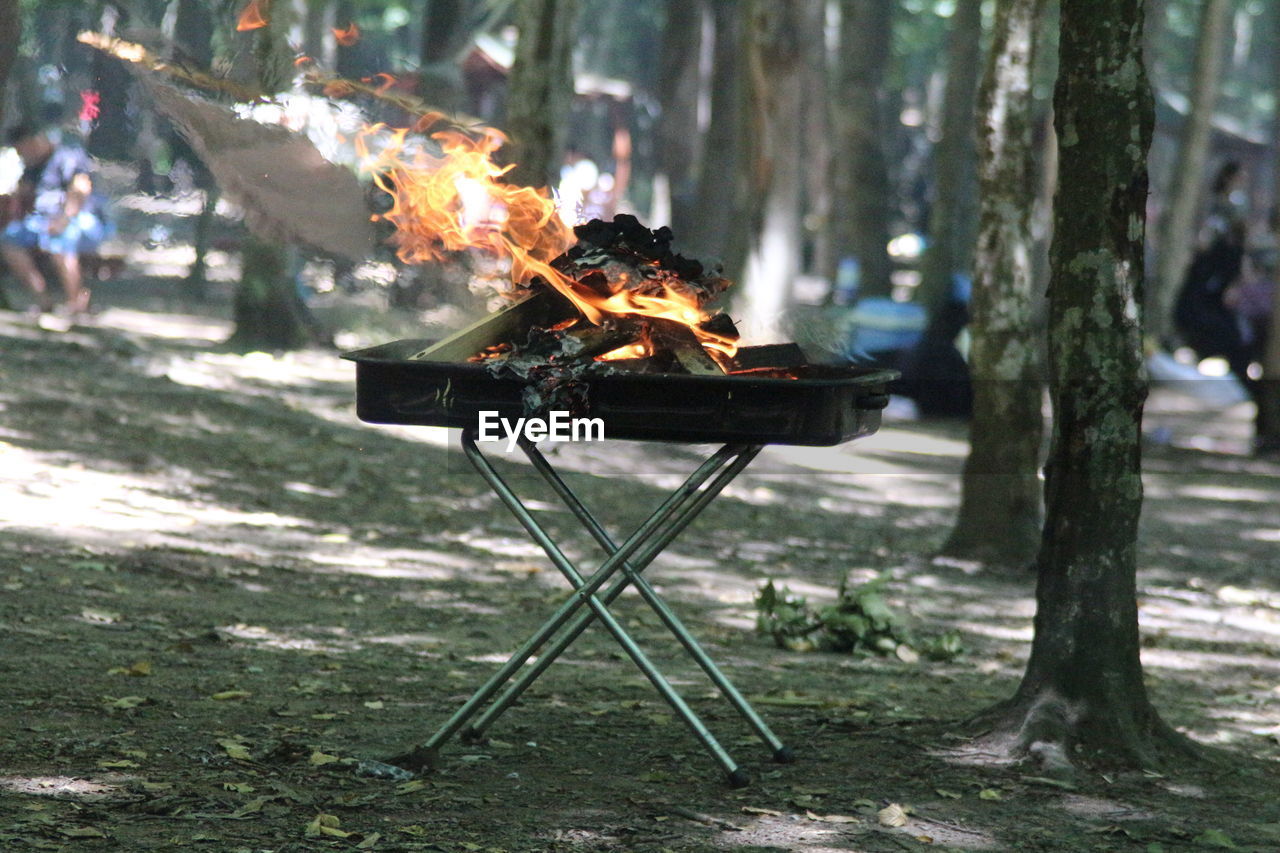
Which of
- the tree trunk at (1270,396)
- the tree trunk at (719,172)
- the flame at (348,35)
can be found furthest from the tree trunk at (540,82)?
the tree trunk at (719,172)

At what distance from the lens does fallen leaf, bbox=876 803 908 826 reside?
4.54 meters

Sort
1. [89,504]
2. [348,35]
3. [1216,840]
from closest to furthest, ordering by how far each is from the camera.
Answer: [1216,840]
[348,35]
[89,504]

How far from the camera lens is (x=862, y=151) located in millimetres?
20562

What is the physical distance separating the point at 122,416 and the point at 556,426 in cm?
762

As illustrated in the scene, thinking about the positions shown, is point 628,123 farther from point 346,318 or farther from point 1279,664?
point 1279,664

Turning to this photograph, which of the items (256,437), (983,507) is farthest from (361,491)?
(983,507)

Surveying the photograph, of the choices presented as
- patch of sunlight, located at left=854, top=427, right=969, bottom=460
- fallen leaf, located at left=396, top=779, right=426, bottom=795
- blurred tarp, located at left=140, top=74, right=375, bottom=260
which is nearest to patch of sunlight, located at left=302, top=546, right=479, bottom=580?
blurred tarp, located at left=140, top=74, right=375, bottom=260

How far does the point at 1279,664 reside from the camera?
7.48 metres

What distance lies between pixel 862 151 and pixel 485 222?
52.0ft

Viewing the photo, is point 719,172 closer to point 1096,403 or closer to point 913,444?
point 913,444

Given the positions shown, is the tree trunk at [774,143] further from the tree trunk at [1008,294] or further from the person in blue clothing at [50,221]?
the person in blue clothing at [50,221]

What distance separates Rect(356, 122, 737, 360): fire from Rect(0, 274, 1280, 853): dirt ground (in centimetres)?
144

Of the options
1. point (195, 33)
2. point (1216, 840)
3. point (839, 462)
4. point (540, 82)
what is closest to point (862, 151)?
point (839, 462)

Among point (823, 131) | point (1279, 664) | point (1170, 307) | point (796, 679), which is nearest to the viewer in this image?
point (796, 679)
